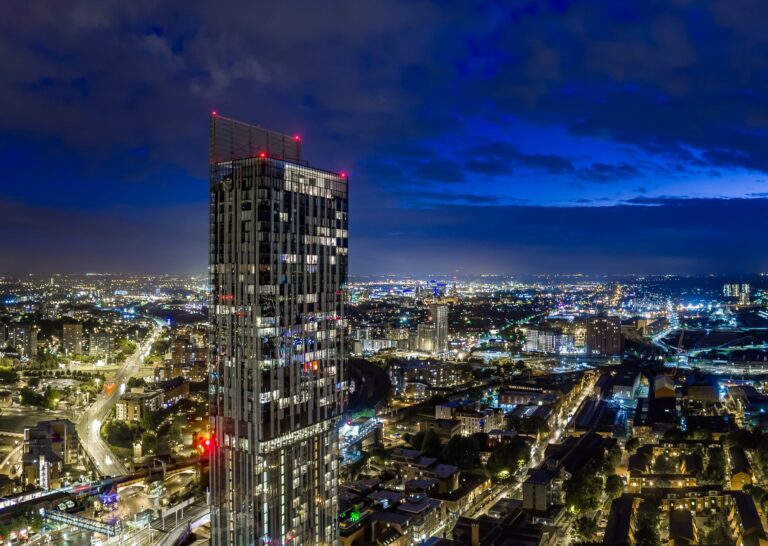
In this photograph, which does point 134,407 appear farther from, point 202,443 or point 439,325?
point 439,325

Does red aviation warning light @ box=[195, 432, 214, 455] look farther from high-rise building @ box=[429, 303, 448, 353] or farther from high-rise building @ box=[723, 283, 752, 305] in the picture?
high-rise building @ box=[723, 283, 752, 305]

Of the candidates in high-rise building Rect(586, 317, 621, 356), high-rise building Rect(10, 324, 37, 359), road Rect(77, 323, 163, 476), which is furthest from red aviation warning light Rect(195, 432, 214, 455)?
high-rise building Rect(586, 317, 621, 356)

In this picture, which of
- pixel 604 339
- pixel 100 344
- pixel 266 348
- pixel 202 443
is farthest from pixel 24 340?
pixel 604 339

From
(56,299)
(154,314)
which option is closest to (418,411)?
(154,314)

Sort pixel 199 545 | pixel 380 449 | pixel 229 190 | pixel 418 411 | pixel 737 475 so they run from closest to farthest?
pixel 229 190 → pixel 199 545 → pixel 737 475 → pixel 380 449 → pixel 418 411

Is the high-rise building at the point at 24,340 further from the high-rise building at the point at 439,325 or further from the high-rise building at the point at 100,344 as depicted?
the high-rise building at the point at 439,325

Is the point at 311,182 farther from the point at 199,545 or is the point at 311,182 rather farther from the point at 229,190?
the point at 199,545
